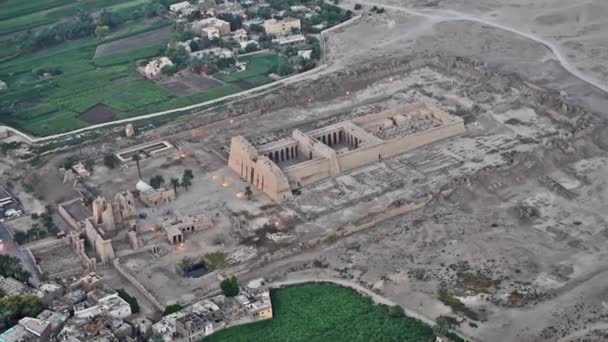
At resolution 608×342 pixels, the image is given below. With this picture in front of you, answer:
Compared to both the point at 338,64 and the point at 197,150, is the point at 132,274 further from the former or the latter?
the point at 338,64

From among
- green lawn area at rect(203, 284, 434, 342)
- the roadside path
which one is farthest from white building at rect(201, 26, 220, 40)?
green lawn area at rect(203, 284, 434, 342)

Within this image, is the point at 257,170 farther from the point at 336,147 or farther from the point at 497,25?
the point at 497,25

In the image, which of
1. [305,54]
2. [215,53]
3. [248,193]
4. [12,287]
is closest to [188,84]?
[215,53]

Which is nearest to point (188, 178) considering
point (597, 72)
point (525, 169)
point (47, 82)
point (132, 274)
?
point (132, 274)

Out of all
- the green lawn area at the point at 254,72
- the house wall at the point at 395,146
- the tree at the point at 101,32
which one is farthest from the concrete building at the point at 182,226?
the tree at the point at 101,32

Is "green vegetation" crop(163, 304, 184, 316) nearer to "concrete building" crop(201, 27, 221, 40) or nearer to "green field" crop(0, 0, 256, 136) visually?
"green field" crop(0, 0, 256, 136)

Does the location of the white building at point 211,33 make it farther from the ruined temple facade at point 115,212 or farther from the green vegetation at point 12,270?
the green vegetation at point 12,270
